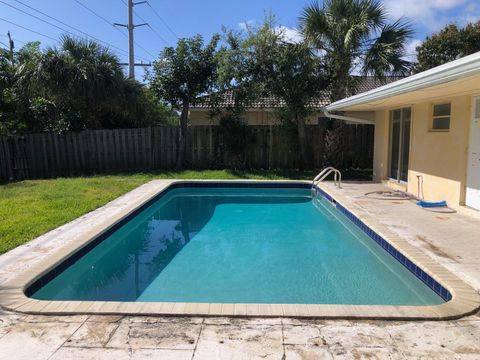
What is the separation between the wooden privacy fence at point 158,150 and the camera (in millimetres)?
13656

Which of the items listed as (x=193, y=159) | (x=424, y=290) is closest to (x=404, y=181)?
(x=424, y=290)

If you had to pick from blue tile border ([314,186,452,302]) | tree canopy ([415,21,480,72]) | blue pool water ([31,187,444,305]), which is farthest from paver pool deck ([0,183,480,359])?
tree canopy ([415,21,480,72])

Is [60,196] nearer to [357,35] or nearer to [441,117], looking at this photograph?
[441,117]

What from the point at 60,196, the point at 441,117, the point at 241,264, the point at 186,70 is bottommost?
the point at 241,264

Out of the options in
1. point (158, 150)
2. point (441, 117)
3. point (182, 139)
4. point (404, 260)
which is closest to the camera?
point (404, 260)

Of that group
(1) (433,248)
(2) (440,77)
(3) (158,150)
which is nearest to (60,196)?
(3) (158,150)

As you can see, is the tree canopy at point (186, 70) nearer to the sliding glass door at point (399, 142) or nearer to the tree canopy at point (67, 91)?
the tree canopy at point (67, 91)

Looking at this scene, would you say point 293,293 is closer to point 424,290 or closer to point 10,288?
point 424,290

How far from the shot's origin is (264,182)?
37.9 ft

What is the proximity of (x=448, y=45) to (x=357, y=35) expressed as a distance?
9396mm

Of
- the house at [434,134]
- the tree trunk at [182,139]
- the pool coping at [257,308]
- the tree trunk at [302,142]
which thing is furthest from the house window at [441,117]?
the tree trunk at [182,139]

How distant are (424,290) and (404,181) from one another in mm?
6029

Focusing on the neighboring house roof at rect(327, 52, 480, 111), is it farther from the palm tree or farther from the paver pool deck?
the palm tree

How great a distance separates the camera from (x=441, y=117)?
315 inches
